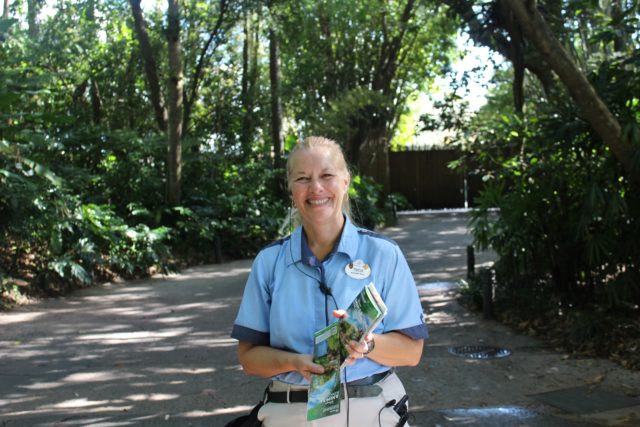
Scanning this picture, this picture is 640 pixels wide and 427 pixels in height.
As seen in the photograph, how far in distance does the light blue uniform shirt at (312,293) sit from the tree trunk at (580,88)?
5386 millimetres

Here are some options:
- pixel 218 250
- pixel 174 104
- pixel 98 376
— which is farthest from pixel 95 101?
pixel 98 376

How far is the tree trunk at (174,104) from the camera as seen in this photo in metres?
14.7

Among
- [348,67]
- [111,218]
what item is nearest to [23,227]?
[111,218]

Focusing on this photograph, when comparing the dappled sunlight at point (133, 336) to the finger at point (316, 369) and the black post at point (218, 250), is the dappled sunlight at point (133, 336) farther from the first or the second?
the black post at point (218, 250)

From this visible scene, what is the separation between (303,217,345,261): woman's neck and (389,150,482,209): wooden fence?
90.1ft

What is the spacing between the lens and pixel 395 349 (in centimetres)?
245

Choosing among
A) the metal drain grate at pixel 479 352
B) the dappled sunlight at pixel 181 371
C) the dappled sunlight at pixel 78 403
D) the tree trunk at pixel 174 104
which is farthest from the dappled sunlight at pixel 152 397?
the tree trunk at pixel 174 104

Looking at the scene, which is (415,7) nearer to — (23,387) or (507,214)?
(507,214)

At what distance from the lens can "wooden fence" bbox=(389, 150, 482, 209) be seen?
29.8 meters

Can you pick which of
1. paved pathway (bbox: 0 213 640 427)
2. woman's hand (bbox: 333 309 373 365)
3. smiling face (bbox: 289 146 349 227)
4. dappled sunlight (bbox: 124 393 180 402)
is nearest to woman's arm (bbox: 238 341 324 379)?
woman's hand (bbox: 333 309 373 365)

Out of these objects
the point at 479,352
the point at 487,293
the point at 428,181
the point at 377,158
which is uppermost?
the point at 377,158

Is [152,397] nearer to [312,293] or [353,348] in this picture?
[312,293]

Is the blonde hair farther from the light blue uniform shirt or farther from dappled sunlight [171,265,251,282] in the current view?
dappled sunlight [171,265,251,282]

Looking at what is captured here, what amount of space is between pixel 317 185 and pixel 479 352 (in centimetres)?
539
